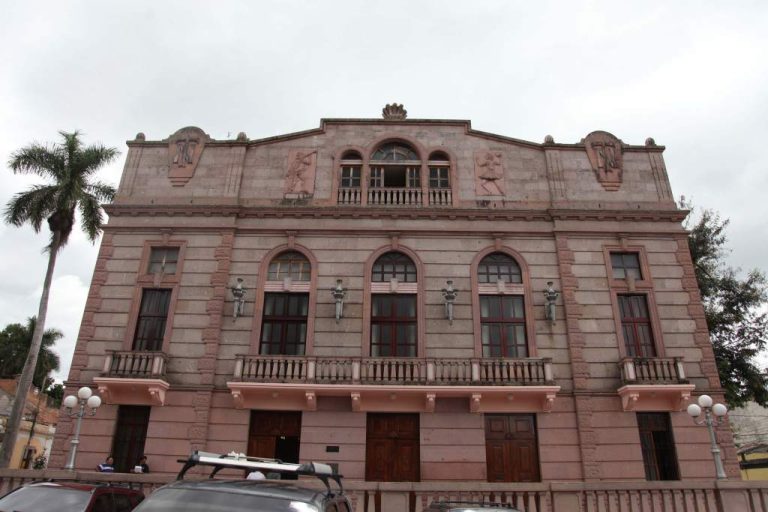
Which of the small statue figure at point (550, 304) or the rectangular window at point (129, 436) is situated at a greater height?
the small statue figure at point (550, 304)

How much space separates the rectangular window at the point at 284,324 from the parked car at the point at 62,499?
9409 millimetres

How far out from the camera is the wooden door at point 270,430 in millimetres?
17984

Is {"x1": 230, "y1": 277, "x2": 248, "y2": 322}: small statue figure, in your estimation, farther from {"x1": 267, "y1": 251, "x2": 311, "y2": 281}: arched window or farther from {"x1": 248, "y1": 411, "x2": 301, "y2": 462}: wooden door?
{"x1": 248, "y1": 411, "x2": 301, "y2": 462}: wooden door

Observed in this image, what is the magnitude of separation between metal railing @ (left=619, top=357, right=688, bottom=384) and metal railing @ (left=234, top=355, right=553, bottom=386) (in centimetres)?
262

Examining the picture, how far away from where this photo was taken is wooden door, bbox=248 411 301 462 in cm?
1798

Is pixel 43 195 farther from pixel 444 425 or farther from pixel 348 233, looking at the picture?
pixel 444 425

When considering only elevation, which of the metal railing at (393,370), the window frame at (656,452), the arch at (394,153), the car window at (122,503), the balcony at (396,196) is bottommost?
the car window at (122,503)

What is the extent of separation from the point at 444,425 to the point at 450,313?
3918 millimetres

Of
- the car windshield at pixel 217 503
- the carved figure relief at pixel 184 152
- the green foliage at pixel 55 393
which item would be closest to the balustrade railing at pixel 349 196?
the carved figure relief at pixel 184 152

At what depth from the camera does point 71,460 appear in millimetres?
14625

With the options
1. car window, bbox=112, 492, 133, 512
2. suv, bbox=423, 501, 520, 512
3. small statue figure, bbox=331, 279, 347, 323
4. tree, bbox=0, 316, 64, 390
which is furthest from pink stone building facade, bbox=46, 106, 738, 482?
tree, bbox=0, 316, 64, 390

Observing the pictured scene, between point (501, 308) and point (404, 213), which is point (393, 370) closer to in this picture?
point (501, 308)

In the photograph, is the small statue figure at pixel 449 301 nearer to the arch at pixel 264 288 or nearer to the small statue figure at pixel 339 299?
the small statue figure at pixel 339 299

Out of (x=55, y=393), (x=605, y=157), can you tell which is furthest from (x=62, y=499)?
(x=55, y=393)
